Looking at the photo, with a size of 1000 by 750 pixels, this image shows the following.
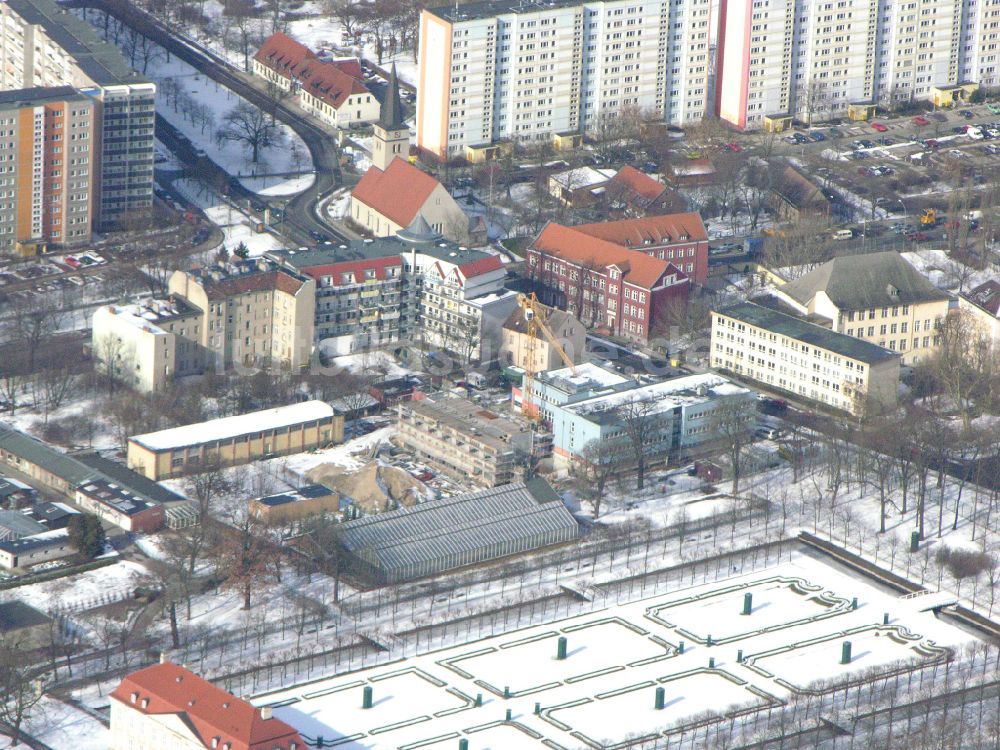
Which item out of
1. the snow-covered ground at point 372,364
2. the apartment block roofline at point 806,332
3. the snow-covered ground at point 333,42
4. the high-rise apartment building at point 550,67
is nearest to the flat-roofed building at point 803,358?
the apartment block roofline at point 806,332

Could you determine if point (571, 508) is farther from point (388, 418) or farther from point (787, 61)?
point (787, 61)

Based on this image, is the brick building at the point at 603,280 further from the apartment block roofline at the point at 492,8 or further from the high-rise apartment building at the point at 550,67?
the apartment block roofline at the point at 492,8

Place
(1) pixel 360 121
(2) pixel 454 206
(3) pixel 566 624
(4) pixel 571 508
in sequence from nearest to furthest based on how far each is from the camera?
(3) pixel 566 624 → (4) pixel 571 508 → (2) pixel 454 206 → (1) pixel 360 121

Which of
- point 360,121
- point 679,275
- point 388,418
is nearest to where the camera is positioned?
Result: point 388,418

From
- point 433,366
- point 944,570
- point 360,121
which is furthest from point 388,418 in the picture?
point 360,121

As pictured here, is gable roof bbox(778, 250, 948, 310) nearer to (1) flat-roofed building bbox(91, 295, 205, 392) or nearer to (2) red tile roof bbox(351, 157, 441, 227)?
(2) red tile roof bbox(351, 157, 441, 227)

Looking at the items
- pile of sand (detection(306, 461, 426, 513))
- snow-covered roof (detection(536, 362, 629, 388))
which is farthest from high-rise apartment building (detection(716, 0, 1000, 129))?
pile of sand (detection(306, 461, 426, 513))

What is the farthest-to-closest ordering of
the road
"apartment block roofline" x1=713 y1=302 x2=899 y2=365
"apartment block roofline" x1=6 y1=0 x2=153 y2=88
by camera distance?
the road
"apartment block roofline" x1=6 y1=0 x2=153 y2=88
"apartment block roofline" x1=713 y1=302 x2=899 y2=365
